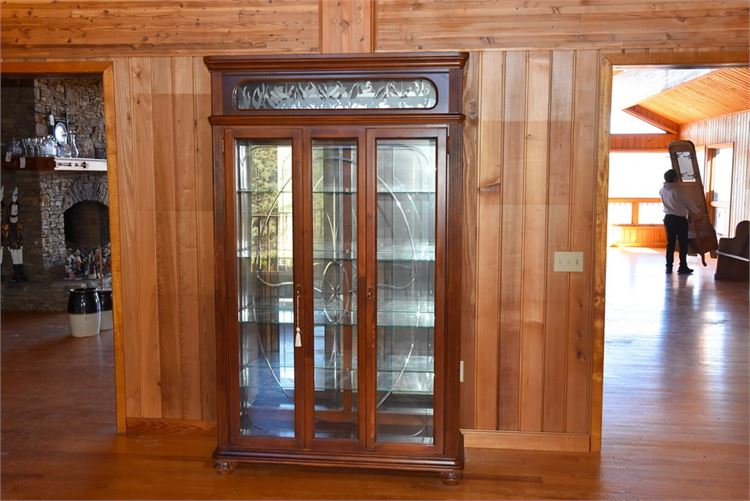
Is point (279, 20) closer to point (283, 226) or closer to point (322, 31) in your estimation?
point (322, 31)

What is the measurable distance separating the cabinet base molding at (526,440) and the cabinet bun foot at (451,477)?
453 mm

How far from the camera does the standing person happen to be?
9.88m

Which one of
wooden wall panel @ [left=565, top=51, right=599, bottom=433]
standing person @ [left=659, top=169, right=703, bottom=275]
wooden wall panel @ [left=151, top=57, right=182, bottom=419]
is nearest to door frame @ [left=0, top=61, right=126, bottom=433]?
wooden wall panel @ [left=151, top=57, right=182, bottom=419]

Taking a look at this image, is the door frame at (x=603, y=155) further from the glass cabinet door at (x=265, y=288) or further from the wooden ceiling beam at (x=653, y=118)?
the wooden ceiling beam at (x=653, y=118)

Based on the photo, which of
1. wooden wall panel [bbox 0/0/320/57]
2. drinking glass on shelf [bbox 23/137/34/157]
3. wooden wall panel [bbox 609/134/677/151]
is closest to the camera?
Answer: wooden wall panel [bbox 0/0/320/57]

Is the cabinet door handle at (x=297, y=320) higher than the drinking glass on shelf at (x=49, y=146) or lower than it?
lower

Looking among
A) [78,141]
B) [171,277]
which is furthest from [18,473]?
[78,141]

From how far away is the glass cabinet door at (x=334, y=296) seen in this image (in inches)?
133

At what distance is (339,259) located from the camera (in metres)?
3.41

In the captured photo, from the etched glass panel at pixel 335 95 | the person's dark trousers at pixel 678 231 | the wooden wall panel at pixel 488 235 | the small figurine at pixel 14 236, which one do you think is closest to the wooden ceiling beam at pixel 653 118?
the person's dark trousers at pixel 678 231

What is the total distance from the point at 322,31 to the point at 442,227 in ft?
4.16

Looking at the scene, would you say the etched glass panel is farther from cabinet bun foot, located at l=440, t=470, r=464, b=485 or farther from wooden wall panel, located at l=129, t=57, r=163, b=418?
cabinet bun foot, located at l=440, t=470, r=464, b=485

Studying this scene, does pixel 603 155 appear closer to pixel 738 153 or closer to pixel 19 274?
pixel 19 274

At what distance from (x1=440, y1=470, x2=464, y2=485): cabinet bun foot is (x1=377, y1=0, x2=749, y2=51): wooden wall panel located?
84.3 inches
